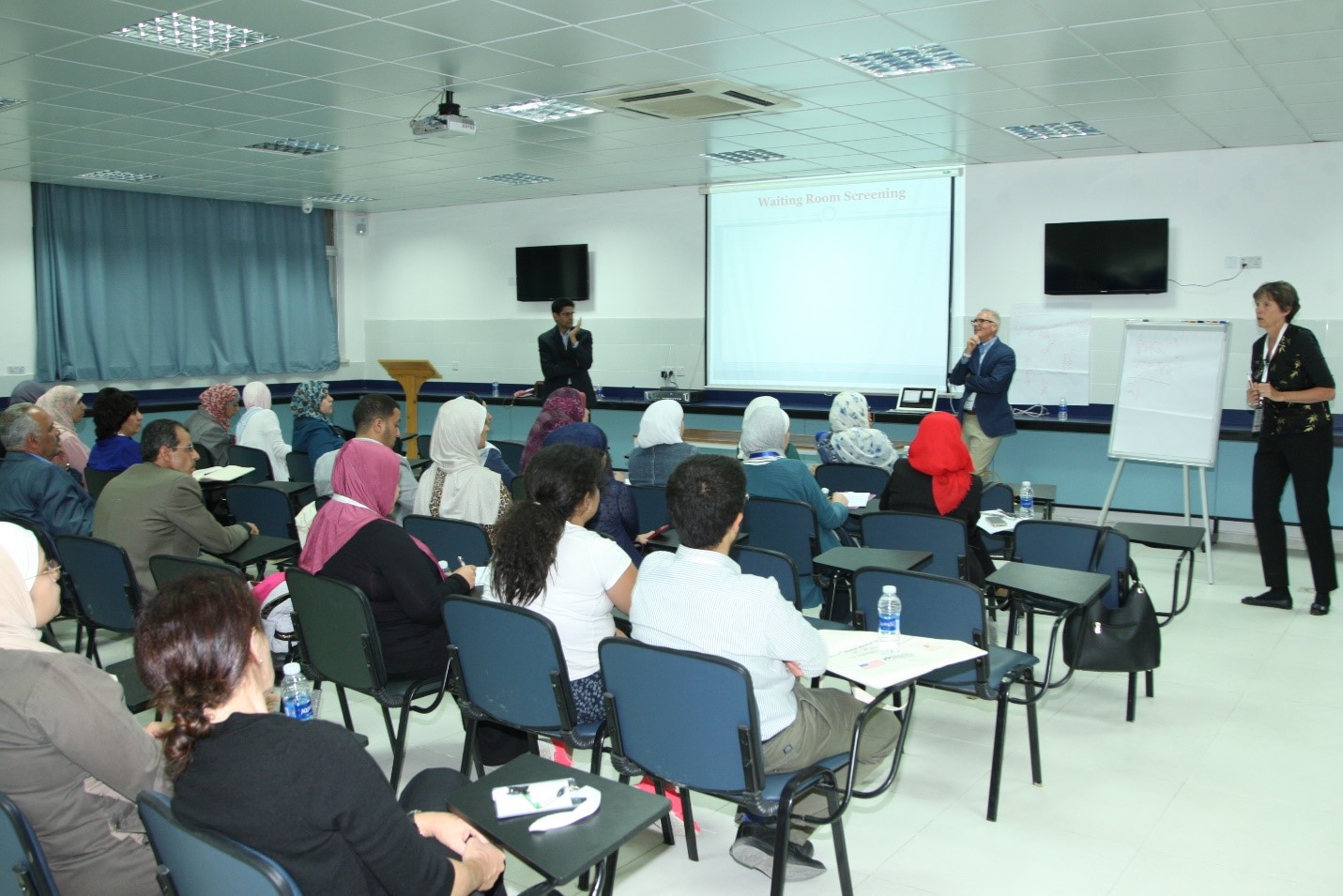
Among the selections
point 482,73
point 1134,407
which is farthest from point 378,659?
point 1134,407

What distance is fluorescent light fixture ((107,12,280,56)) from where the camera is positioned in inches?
200

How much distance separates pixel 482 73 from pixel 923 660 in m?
4.64

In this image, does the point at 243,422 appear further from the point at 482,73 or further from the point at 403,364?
the point at 403,364

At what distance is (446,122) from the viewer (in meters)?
6.23

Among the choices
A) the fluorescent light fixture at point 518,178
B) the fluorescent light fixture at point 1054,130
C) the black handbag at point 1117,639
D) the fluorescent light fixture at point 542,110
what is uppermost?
the fluorescent light fixture at point 518,178

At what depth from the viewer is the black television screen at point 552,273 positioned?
11570 millimetres

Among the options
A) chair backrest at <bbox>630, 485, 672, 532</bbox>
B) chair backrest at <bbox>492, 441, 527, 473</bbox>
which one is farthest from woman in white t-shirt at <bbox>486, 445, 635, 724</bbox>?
chair backrest at <bbox>492, 441, 527, 473</bbox>

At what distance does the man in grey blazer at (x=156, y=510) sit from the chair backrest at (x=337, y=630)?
4.42ft

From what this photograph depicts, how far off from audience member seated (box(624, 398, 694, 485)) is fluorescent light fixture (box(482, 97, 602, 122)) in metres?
2.59

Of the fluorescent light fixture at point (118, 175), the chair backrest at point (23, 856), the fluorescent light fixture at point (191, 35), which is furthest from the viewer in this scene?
the fluorescent light fixture at point (118, 175)

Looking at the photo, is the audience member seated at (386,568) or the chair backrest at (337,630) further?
the audience member seated at (386,568)

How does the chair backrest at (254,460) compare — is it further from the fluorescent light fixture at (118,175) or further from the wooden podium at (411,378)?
the wooden podium at (411,378)

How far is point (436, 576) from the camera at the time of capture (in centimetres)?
335

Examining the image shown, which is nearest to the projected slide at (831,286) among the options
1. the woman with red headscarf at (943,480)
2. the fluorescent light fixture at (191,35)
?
the woman with red headscarf at (943,480)
